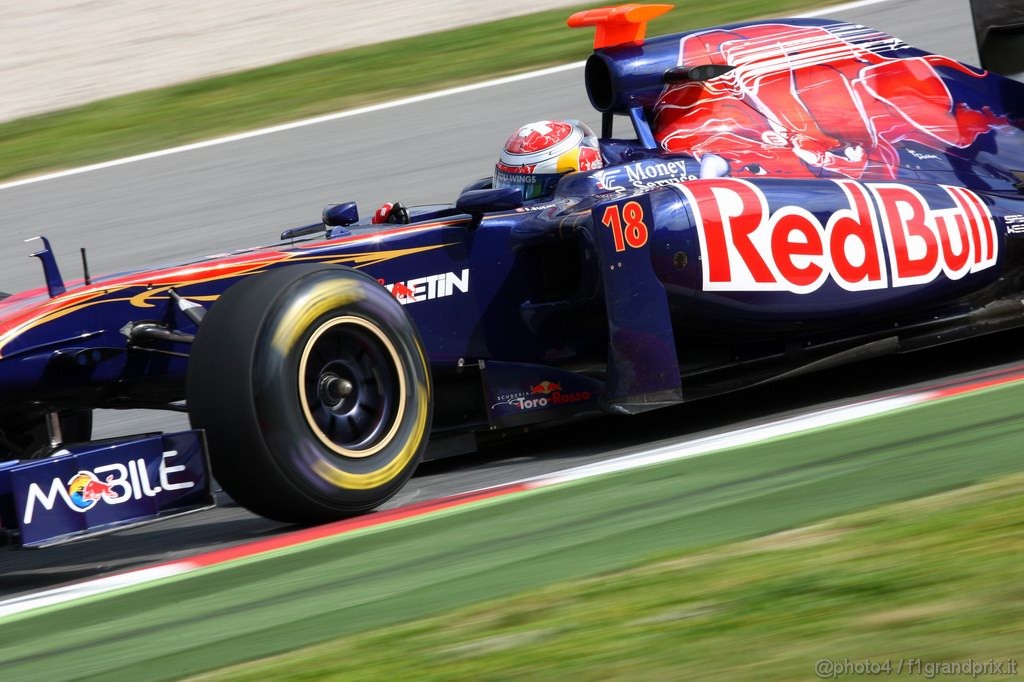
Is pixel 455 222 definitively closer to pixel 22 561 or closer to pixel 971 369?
pixel 22 561

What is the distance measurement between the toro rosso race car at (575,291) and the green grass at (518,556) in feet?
1.34

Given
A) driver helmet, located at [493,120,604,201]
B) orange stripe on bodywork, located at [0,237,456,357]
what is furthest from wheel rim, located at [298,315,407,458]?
driver helmet, located at [493,120,604,201]

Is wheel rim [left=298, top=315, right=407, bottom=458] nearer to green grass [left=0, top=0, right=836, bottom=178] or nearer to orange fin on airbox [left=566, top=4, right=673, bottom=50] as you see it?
orange fin on airbox [left=566, top=4, right=673, bottom=50]

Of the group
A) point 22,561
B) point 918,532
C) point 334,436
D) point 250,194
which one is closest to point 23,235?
point 250,194

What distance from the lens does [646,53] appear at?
6.71m

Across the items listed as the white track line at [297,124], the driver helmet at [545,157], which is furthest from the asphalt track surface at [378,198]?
the driver helmet at [545,157]

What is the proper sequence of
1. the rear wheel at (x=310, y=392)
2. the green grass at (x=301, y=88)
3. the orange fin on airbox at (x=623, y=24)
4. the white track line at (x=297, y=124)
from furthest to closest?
the green grass at (x=301, y=88), the white track line at (x=297, y=124), the orange fin on airbox at (x=623, y=24), the rear wheel at (x=310, y=392)

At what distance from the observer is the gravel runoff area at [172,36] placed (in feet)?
41.9

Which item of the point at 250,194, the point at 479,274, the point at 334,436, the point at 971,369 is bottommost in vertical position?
the point at 971,369

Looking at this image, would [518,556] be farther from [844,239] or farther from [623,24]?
[623,24]

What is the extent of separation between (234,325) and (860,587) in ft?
6.78

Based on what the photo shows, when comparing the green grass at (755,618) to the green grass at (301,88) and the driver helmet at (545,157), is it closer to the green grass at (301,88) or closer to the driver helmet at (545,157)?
the driver helmet at (545,157)

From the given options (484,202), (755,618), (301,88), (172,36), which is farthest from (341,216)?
(172,36)

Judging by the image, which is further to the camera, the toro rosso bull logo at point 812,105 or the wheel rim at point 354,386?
the toro rosso bull logo at point 812,105
